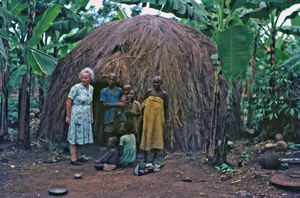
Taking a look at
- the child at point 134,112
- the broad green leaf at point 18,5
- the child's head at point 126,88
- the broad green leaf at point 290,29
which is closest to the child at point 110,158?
the child at point 134,112

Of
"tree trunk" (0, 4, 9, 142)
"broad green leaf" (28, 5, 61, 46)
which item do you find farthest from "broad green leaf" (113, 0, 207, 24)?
"tree trunk" (0, 4, 9, 142)

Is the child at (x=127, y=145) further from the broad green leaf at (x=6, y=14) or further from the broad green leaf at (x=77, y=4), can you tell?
the broad green leaf at (x=77, y=4)

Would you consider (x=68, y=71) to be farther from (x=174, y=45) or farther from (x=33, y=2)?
(x=174, y=45)

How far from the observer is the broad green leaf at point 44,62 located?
6742mm

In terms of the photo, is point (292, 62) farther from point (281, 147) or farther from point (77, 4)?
point (77, 4)

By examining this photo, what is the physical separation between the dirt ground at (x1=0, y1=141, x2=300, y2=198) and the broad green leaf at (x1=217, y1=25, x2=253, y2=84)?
1694 millimetres

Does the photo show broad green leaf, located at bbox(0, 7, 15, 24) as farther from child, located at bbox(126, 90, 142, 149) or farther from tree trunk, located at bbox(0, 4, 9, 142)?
child, located at bbox(126, 90, 142, 149)

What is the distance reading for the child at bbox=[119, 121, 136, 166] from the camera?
5.86m

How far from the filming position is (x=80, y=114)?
607 cm

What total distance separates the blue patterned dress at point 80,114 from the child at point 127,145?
76 cm

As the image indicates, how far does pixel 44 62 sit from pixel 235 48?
393cm

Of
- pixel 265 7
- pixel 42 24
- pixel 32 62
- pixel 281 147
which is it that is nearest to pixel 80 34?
pixel 42 24

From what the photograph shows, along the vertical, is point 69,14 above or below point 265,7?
above

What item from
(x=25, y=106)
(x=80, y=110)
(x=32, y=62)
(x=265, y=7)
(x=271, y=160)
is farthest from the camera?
(x=25, y=106)
